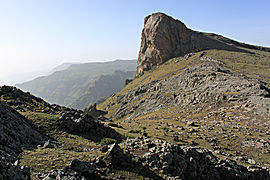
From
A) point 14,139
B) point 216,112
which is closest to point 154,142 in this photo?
point 14,139

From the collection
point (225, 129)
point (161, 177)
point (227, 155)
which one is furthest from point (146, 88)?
point (161, 177)

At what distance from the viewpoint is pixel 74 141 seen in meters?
18.7

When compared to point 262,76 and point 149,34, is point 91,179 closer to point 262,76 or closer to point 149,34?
point 262,76

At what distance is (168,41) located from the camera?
124062 mm

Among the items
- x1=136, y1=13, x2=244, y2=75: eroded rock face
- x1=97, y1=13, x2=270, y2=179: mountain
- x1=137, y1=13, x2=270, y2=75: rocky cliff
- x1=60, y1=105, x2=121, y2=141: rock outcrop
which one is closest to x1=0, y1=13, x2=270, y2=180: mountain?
x1=60, y1=105, x2=121, y2=141: rock outcrop

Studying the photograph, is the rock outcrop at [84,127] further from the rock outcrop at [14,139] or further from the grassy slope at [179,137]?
the rock outcrop at [14,139]

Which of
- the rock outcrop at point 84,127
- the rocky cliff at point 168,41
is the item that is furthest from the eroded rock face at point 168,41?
the rock outcrop at point 84,127

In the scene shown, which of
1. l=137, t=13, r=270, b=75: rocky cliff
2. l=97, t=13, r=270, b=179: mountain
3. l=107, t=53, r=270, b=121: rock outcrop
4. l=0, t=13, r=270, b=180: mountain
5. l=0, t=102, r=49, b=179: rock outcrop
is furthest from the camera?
l=137, t=13, r=270, b=75: rocky cliff

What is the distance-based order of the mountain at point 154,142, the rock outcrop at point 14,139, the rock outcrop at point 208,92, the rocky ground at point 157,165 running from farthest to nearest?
the rock outcrop at point 208,92 → the mountain at point 154,142 → the rocky ground at point 157,165 → the rock outcrop at point 14,139

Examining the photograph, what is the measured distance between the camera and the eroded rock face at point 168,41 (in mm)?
122531

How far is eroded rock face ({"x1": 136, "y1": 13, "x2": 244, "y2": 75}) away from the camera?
123 meters

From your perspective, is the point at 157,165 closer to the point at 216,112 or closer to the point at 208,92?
the point at 216,112

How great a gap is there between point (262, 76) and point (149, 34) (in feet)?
276

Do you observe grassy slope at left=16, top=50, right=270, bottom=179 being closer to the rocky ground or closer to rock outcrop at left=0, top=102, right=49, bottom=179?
the rocky ground
